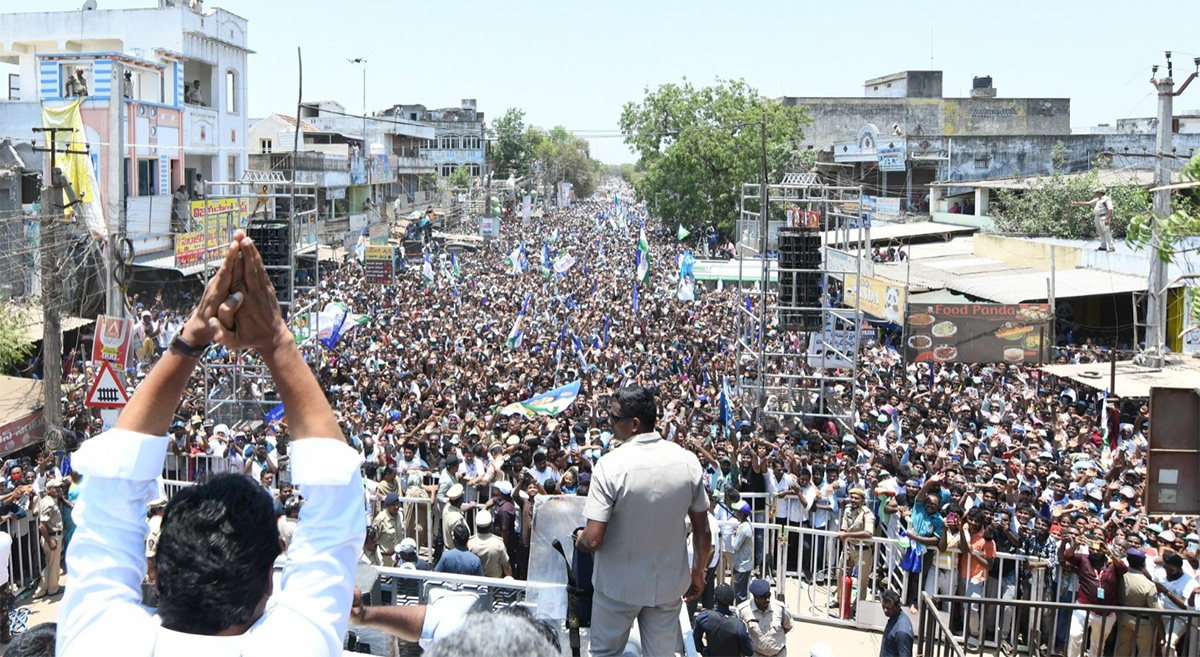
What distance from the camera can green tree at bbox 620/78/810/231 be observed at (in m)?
43.8

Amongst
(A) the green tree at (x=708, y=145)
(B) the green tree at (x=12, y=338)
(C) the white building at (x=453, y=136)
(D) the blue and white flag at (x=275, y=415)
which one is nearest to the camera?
(D) the blue and white flag at (x=275, y=415)

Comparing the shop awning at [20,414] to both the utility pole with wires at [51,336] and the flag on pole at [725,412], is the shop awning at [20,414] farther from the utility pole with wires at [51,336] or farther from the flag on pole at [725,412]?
the flag on pole at [725,412]

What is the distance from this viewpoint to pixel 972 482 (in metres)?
10.2

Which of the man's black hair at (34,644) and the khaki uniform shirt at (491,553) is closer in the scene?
the man's black hair at (34,644)

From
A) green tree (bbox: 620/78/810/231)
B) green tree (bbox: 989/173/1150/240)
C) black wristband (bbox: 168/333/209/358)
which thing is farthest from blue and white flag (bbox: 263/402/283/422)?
green tree (bbox: 620/78/810/231)

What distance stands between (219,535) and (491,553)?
18.8ft

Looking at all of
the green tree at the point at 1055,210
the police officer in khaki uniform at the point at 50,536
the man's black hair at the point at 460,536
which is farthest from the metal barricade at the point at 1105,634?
the green tree at the point at 1055,210

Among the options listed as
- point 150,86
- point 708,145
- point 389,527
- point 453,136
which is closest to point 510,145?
point 453,136

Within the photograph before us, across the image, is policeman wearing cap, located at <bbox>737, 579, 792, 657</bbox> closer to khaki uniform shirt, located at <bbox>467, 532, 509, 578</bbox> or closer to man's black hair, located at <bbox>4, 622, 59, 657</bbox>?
khaki uniform shirt, located at <bbox>467, 532, 509, 578</bbox>

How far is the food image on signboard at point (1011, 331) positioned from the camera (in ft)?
60.4

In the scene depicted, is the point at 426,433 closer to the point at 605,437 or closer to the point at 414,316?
the point at 605,437

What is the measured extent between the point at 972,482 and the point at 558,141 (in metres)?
111

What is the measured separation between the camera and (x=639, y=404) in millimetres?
3979

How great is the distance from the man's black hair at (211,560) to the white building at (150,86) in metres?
23.7
